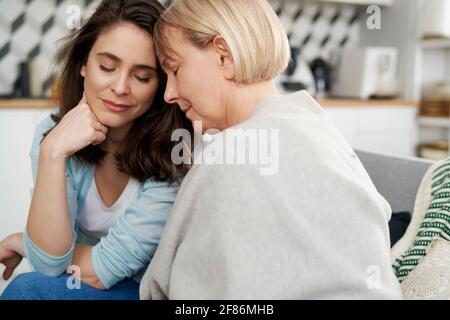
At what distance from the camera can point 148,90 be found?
1.19 m

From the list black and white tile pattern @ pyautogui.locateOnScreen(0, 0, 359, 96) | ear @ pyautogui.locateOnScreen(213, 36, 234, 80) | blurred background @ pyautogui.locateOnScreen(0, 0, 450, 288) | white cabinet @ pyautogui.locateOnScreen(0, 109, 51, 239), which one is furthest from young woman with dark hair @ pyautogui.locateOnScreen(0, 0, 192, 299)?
blurred background @ pyautogui.locateOnScreen(0, 0, 450, 288)

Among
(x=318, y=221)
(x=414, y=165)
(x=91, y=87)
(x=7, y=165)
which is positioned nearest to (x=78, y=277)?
(x=91, y=87)

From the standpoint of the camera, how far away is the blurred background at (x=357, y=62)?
311cm

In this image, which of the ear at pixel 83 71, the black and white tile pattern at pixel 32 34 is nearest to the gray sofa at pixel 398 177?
the ear at pixel 83 71

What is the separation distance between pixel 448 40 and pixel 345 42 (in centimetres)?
80

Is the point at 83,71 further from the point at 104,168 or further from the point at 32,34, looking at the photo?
the point at 32,34

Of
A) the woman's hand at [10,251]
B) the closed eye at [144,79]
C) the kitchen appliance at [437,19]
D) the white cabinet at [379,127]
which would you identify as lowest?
the white cabinet at [379,127]

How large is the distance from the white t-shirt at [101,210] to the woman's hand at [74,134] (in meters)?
0.15

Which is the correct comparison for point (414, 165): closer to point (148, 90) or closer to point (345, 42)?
point (148, 90)

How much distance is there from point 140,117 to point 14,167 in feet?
5.12

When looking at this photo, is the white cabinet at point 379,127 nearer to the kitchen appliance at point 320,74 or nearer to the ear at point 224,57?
the kitchen appliance at point 320,74

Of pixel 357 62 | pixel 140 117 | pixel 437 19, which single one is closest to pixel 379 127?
pixel 357 62

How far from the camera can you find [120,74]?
1135mm

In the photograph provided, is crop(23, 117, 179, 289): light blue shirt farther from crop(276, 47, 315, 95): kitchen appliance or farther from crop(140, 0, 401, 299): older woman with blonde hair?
crop(276, 47, 315, 95): kitchen appliance
